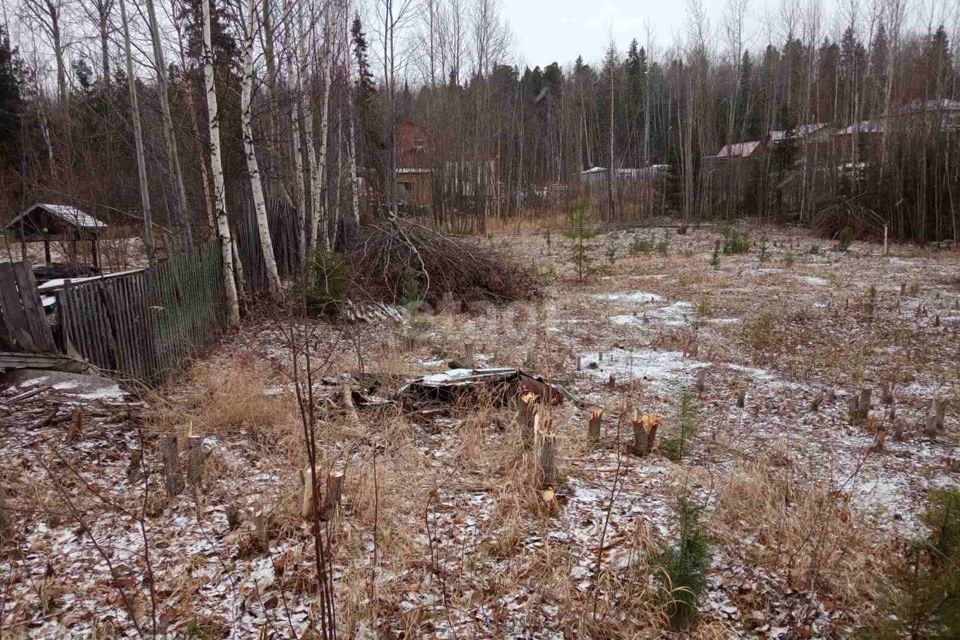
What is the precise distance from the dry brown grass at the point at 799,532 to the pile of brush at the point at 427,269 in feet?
22.9

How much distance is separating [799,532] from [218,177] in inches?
286

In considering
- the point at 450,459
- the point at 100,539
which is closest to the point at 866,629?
the point at 450,459

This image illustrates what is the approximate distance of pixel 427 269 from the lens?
1049cm

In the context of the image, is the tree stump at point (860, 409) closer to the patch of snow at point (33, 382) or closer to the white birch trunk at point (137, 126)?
the patch of snow at point (33, 382)

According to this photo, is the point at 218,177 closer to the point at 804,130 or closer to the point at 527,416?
the point at 527,416

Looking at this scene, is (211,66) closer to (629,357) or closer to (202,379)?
(202,379)

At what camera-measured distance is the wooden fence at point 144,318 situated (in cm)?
477

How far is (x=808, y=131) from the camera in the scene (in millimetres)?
23250

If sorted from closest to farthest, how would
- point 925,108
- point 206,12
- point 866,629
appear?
point 866,629 → point 206,12 → point 925,108

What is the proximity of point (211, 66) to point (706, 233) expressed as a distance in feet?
58.3

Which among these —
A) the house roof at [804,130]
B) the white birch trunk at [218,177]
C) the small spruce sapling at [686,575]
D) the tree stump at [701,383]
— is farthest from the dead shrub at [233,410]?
the house roof at [804,130]

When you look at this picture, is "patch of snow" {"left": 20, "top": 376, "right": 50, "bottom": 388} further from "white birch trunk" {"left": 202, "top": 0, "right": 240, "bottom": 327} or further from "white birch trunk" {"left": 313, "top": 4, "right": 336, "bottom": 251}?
"white birch trunk" {"left": 313, "top": 4, "right": 336, "bottom": 251}

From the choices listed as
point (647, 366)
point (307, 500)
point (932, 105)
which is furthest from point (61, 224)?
point (932, 105)

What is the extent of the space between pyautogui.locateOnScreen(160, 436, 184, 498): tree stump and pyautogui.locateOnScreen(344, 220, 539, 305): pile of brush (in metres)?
6.47
